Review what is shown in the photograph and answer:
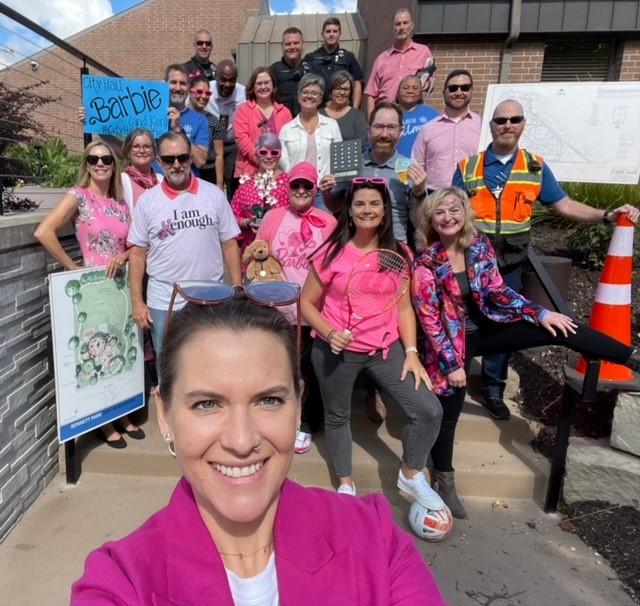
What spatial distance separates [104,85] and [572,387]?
3875 mm

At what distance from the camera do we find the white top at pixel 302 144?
418 cm

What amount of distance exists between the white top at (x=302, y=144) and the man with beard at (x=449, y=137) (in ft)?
2.35

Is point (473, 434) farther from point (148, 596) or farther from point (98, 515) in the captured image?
point (148, 596)

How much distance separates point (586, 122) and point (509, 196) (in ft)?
5.59

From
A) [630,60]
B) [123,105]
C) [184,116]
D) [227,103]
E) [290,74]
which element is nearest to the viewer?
[123,105]

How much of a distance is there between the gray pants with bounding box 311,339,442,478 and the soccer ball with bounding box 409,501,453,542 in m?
0.26

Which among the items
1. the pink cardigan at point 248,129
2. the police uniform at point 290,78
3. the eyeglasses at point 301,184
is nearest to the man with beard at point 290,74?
the police uniform at point 290,78

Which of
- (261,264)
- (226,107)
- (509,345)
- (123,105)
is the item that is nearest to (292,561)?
(509,345)

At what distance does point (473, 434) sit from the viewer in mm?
3770

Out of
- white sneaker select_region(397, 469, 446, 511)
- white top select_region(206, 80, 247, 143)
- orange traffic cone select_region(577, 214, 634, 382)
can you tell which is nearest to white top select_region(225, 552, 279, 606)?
white sneaker select_region(397, 469, 446, 511)

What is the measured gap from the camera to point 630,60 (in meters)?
7.80

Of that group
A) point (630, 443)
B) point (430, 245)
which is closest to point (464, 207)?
point (430, 245)

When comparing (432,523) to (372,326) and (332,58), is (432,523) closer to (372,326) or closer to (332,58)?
(372,326)

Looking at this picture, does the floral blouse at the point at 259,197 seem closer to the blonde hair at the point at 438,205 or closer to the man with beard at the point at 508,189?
the blonde hair at the point at 438,205
